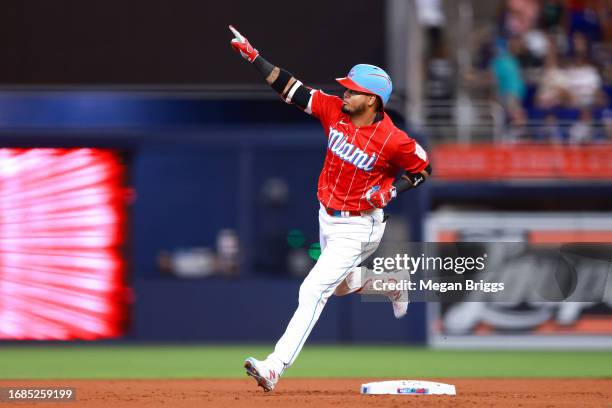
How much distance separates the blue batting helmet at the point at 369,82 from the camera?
8422 mm

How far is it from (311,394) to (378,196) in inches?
64.5

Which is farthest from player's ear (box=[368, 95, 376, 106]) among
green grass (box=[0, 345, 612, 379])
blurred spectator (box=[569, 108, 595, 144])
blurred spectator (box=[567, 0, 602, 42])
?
blurred spectator (box=[567, 0, 602, 42])

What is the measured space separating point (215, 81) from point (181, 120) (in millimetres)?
678

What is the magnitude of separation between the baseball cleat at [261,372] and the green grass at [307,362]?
10.1 feet

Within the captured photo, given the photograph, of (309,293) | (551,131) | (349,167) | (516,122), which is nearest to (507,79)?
(516,122)

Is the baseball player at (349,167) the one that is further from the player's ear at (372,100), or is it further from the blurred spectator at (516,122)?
the blurred spectator at (516,122)

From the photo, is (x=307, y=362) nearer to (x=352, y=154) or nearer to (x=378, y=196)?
(x=378, y=196)

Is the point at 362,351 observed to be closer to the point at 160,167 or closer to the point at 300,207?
the point at 300,207

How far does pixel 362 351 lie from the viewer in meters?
14.4

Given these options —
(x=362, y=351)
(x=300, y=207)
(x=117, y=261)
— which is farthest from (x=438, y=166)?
(x=117, y=261)

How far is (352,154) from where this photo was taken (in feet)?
27.5

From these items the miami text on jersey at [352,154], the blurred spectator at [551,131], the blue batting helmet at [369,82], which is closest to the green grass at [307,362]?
the miami text on jersey at [352,154]

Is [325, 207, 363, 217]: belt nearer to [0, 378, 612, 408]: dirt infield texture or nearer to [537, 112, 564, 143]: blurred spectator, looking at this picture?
[0, 378, 612, 408]: dirt infield texture

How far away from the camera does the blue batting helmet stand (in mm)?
8422
